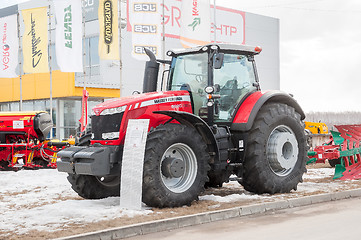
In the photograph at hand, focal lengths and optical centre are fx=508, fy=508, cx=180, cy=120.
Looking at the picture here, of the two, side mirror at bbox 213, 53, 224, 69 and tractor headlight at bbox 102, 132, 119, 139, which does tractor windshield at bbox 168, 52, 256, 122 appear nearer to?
side mirror at bbox 213, 53, 224, 69

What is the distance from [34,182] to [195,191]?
5198mm

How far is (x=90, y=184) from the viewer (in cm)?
860

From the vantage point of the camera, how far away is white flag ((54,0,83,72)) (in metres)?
22.4

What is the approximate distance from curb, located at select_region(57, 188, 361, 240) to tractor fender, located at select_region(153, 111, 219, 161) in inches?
50.0

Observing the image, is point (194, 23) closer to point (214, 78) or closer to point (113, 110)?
point (214, 78)

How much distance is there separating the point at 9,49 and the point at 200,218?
19.9 m

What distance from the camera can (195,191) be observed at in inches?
311

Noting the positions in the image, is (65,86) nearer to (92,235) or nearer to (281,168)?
(281,168)

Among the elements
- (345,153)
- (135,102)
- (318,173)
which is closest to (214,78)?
(135,102)

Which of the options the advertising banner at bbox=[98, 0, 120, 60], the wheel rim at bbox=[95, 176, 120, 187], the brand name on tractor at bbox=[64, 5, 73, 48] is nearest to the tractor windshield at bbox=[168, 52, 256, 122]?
the wheel rim at bbox=[95, 176, 120, 187]

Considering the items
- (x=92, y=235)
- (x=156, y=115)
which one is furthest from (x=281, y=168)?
(x=92, y=235)

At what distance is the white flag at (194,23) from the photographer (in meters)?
23.2

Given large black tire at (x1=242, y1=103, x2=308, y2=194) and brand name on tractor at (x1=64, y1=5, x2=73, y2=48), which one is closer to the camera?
large black tire at (x1=242, y1=103, x2=308, y2=194)

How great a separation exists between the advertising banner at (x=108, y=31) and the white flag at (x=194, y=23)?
3.04m
